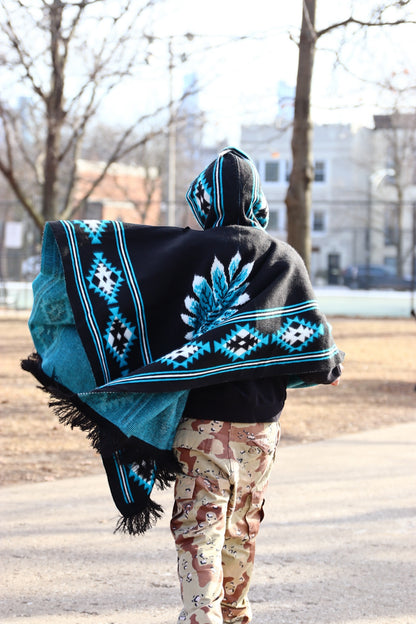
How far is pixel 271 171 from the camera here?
53.7m

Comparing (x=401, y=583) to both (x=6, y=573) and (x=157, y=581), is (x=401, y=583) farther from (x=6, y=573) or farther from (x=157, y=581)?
(x=6, y=573)

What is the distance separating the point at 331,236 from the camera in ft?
157

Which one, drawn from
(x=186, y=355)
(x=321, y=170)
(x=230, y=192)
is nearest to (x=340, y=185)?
(x=321, y=170)

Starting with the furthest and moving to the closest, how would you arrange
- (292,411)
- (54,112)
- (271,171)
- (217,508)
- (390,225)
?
(271,171) → (390,225) → (54,112) → (292,411) → (217,508)

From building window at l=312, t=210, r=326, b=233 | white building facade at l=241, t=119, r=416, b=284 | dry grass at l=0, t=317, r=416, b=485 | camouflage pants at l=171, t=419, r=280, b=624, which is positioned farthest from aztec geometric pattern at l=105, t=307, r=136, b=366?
building window at l=312, t=210, r=326, b=233

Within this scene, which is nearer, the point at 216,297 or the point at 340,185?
the point at 216,297

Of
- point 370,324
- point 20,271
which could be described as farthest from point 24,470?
point 20,271

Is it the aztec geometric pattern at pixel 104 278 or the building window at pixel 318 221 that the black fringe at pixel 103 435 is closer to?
the aztec geometric pattern at pixel 104 278

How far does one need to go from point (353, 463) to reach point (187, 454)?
3.83 m

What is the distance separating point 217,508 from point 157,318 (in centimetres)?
64

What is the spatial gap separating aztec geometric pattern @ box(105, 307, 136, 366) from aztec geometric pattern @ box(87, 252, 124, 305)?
0.05 metres

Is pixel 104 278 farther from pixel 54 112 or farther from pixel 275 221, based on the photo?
pixel 275 221

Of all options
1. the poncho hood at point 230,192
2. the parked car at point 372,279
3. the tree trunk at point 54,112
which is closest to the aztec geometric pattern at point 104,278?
the poncho hood at point 230,192

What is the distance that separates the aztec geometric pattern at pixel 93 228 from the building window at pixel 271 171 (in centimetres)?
5126
